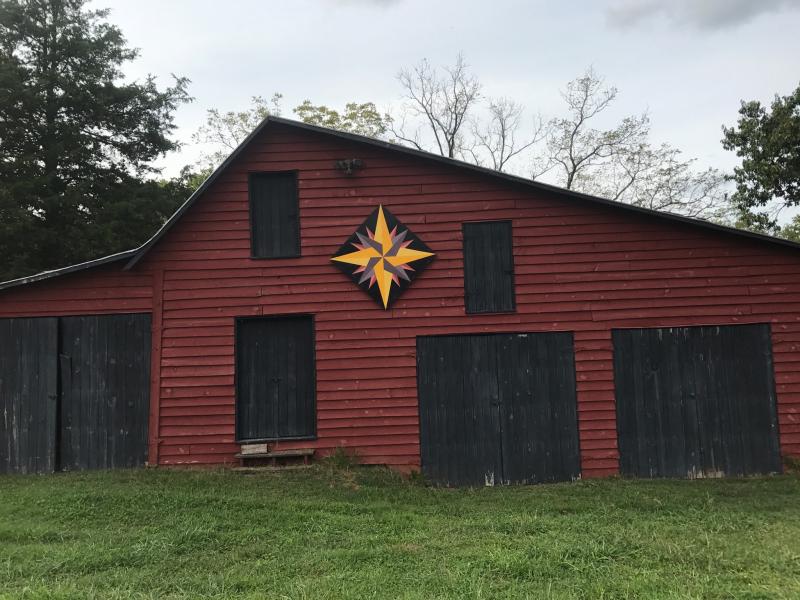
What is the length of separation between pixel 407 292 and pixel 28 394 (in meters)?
6.28

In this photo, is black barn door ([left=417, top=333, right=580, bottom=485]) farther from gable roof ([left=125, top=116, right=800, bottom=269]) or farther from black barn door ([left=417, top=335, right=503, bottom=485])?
gable roof ([left=125, top=116, right=800, bottom=269])

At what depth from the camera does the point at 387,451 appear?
9.02m

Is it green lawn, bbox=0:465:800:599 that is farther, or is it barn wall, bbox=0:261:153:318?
barn wall, bbox=0:261:153:318

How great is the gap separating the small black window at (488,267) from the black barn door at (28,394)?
6741mm

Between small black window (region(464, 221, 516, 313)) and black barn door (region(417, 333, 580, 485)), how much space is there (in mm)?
541

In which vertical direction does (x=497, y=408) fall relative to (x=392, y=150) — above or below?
below

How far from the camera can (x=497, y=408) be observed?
29.8ft

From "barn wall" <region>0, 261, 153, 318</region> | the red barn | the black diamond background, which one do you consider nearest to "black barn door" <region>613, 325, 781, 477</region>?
the red barn

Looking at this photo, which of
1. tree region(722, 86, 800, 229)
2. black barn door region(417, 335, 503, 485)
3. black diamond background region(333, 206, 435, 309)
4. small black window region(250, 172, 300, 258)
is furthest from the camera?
tree region(722, 86, 800, 229)

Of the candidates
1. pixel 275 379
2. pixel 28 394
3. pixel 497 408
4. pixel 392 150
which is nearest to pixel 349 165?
pixel 392 150

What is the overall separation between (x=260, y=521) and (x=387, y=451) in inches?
111

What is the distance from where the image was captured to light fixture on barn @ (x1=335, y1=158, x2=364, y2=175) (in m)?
9.34

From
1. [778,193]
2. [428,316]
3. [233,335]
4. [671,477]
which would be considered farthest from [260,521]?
[778,193]

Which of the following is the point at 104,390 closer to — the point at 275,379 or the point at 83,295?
the point at 83,295
